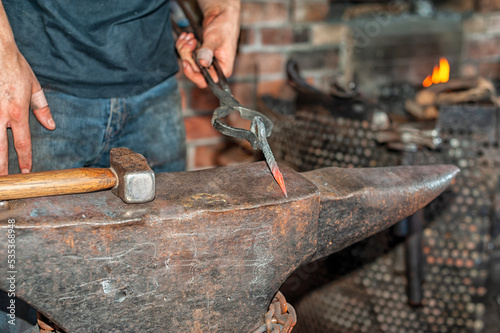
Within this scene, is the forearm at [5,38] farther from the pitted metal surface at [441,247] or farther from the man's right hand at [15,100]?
the pitted metal surface at [441,247]

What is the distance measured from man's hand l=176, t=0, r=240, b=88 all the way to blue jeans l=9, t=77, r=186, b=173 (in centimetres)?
9

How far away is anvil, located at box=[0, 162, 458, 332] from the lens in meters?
0.54

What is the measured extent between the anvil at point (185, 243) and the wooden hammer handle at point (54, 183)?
15 millimetres

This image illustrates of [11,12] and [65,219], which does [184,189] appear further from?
[11,12]

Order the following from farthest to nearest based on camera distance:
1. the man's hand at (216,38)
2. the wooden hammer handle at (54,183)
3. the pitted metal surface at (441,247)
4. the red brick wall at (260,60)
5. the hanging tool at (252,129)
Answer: the red brick wall at (260,60)
the pitted metal surface at (441,247)
the man's hand at (216,38)
the hanging tool at (252,129)
the wooden hammer handle at (54,183)

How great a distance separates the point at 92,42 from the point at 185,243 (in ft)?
1.59

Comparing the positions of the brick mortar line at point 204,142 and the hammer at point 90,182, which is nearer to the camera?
the hammer at point 90,182

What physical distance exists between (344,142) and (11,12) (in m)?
0.82

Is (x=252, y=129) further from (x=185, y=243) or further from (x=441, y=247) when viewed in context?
(x=441, y=247)

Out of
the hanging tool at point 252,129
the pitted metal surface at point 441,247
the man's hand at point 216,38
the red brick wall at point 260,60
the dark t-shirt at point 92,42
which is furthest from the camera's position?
the red brick wall at point 260,60

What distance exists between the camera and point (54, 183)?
561 mm

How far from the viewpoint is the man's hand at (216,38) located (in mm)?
954

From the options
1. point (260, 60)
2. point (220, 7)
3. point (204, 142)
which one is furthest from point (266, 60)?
point (220, 7)

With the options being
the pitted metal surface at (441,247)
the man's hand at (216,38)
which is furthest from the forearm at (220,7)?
the pitted metal surface at (441,247)
